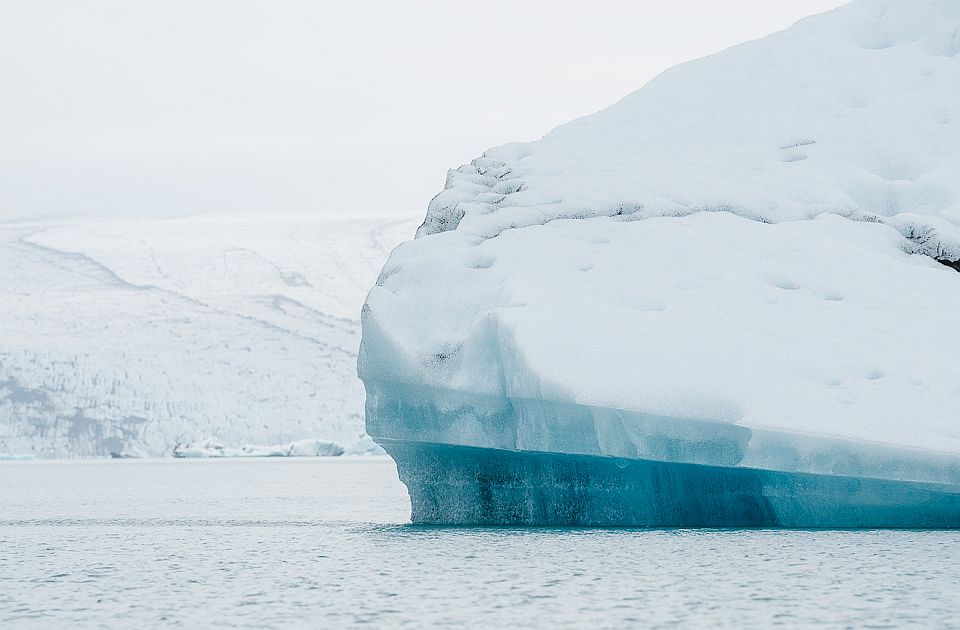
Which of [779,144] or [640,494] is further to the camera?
[779,144]

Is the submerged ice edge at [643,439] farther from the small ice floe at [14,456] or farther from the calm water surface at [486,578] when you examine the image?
the small ice floe at [14,456]

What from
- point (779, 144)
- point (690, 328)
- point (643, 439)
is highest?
point (779, 144)

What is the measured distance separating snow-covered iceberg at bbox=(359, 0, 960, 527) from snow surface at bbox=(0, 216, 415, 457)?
25.4 meters

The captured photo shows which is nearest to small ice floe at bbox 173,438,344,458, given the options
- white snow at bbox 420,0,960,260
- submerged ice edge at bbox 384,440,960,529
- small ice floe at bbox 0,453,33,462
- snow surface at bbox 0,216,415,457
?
snow surface at bbox 0,216,415,457

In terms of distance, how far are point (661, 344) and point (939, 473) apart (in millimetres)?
1672

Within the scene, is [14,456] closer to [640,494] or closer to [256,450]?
[256,450]

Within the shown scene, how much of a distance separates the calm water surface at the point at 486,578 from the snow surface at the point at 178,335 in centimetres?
2568

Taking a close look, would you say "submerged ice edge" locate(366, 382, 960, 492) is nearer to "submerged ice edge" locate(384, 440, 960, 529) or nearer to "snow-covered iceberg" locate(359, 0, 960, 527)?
"snow-covered iceberg" locate(359, 0, 960, 527)

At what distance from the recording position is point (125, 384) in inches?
1353

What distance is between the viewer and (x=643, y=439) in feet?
22.5

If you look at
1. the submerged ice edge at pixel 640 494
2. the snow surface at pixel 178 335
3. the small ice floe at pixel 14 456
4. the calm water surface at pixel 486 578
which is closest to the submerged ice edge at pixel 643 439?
the submerged ice edge at pixel 640 494

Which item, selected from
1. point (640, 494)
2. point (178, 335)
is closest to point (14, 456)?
point (178, 335)

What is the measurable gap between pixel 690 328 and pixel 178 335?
33.0m

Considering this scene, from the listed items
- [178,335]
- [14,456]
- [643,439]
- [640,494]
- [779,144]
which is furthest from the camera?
[178,335]
